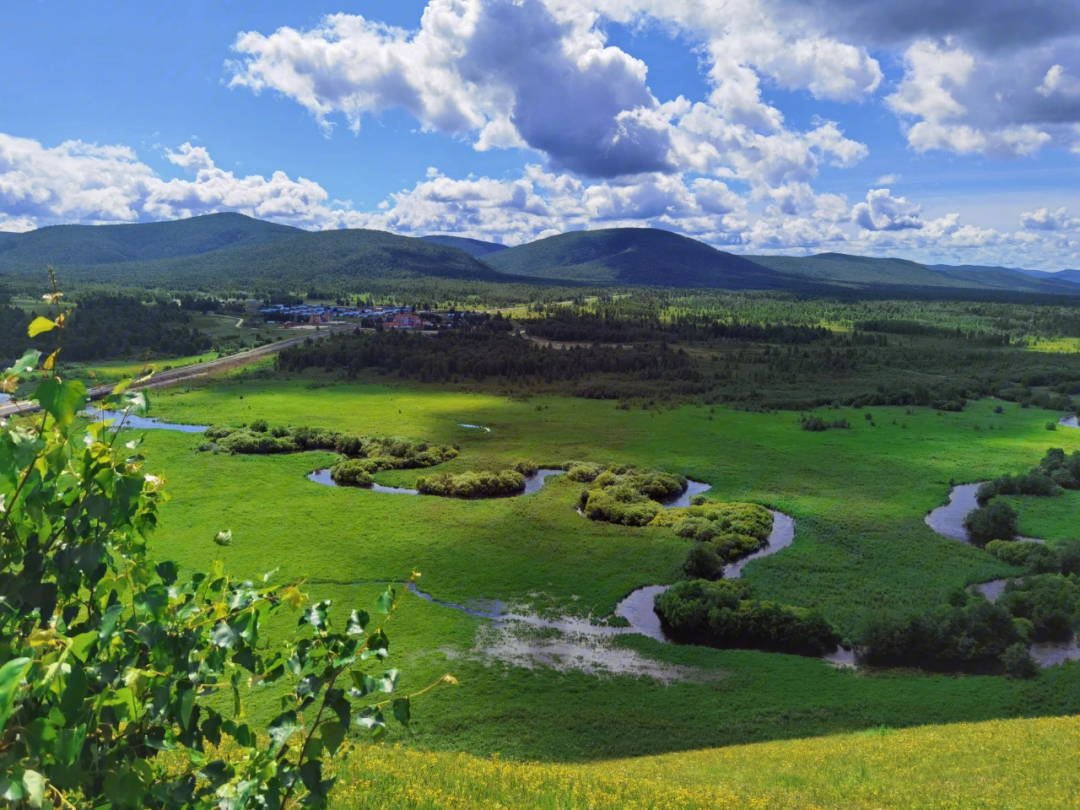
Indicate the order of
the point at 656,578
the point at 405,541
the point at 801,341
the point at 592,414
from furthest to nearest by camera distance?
the point at 801,341, the point at 592,414, the point at 405,541, the point at 656,578

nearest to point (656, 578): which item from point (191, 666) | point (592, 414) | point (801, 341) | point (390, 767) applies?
point (390, 767)

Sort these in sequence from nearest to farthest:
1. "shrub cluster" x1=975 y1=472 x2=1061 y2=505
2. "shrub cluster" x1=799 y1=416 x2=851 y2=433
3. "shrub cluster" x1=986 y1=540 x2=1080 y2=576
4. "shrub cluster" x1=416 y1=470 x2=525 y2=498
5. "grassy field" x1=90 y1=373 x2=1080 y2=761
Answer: "grassy field" x1=90 y1=373 x2=1080 y2=761 → "shrub cluster" x1=986 y1=540 x2=1080 y2=576 → "shrub cluster" x1=975 y1=472 x2=1061 y2=505 → "shrub cluster" x1=416 y1=470 x2=525 y2=498 → "shrub cluster" x1=799 y1=416 x2=851 y2=433

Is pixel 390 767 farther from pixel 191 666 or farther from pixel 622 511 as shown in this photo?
pixel 622 511

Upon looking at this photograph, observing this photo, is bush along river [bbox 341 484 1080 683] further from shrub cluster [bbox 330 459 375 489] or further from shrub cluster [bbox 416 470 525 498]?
shrub cluster [bbox 330 459 375 489]

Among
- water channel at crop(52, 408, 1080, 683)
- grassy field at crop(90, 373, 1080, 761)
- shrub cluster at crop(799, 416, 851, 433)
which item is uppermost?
shrub cluster at crop(799, 416, 851, 433)

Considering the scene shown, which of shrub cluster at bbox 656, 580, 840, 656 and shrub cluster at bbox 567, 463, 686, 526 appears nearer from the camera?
shrub cluster at bbox 656, 580, 840, 656

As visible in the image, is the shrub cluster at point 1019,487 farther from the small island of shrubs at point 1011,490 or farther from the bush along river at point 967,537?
the bush along river at point 967,537

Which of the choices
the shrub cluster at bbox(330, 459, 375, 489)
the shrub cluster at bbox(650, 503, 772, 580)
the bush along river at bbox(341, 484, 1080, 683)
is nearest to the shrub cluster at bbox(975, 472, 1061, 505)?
the bush along river at bbox(341, 484, 1080, 683)
